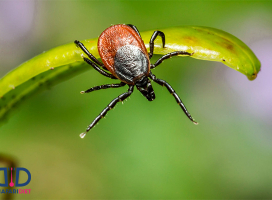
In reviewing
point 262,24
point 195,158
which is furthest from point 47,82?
point 262,24

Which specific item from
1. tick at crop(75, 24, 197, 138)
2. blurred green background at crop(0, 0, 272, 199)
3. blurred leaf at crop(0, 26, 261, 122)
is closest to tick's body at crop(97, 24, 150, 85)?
tick at crop(75, 24, 197, 138)

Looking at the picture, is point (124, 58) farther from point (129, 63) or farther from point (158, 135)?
point (158, 135)

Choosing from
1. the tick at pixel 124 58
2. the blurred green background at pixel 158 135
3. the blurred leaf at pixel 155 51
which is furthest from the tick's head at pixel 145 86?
the blurred green background at pixel 158 135

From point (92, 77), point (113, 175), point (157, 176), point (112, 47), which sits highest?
point (92, 77)

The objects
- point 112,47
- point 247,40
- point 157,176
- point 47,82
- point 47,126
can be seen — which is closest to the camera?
point 47,82

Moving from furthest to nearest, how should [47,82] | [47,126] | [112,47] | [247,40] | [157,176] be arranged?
[247,40]
[47,126]
[157,176]
[112,47]
[47,82]

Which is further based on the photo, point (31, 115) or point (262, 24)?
point (262, 24)

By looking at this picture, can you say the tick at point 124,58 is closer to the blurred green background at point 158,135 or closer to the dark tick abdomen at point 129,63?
the dark tick abdomen at point 129,63

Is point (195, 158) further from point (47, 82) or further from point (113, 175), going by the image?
point (47, 82)
